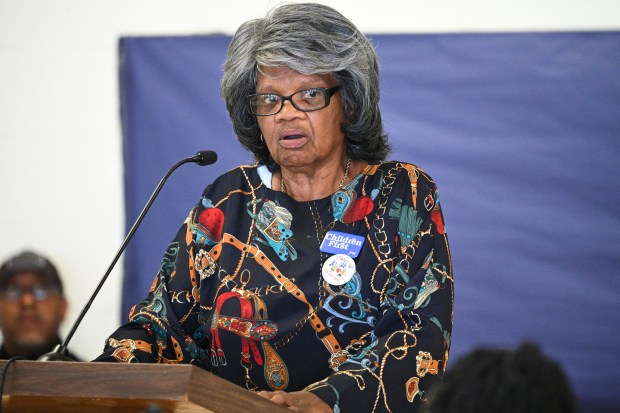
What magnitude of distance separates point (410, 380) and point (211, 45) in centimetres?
219

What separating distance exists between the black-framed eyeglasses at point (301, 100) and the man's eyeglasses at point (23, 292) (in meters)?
1.92

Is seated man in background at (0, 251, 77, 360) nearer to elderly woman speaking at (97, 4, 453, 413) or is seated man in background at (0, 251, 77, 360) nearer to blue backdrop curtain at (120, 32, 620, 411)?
blue backdrop curtain at (120, 32, 620, 411)

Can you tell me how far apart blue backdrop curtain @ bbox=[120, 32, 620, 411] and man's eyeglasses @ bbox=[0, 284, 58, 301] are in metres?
1.03

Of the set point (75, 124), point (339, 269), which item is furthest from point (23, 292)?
point (339, 269)

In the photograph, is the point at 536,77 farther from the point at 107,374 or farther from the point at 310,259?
the point at 107,374

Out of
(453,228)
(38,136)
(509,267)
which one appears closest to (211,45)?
(38,136)

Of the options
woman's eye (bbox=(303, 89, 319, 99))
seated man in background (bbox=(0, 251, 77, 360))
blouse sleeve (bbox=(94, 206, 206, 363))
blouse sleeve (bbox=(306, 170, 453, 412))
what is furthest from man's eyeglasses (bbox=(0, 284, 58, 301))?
blouse sleeve (bbox=(306, 170, 453, 412))

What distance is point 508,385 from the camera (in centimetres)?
112

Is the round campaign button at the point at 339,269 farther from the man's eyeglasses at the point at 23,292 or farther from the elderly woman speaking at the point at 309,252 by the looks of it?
the man's eyeglasses at the point at 23,292

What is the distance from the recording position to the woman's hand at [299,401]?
7.01 ft

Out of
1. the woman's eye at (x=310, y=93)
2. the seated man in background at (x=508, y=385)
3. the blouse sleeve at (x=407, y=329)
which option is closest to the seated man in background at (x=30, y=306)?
the woman's eye at (x=310, y=93)

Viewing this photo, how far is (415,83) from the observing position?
4.10m

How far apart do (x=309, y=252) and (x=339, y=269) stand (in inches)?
4.8

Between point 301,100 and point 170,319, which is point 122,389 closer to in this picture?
point 170,319
